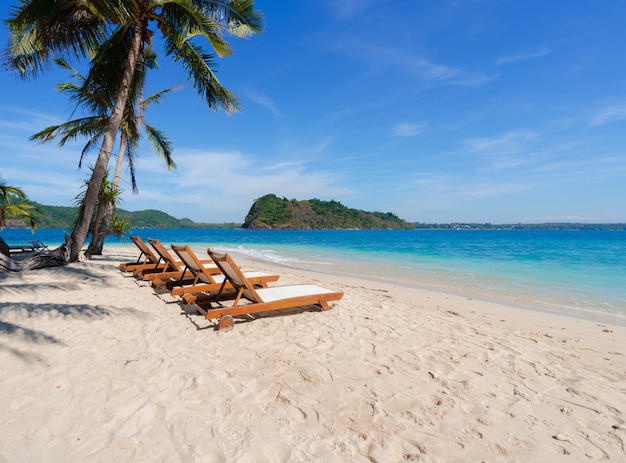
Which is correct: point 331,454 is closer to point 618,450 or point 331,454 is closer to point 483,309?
point 618,450

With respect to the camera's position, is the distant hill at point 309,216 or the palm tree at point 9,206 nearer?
the palm tree at point 9,206

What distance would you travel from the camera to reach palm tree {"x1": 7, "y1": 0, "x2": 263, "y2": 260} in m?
7.63

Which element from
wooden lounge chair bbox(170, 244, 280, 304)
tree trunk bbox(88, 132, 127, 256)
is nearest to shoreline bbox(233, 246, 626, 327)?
wooden lounge chair bbox(170, 244, 280, 304)

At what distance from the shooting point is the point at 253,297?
4.73 meters

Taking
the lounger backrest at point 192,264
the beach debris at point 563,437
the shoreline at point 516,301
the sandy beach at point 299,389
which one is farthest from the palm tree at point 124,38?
the beach debris at point 563,437

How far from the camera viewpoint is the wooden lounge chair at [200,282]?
529 centimetres

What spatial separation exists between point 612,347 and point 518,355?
5.88ft

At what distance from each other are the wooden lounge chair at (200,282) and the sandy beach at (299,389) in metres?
0.48

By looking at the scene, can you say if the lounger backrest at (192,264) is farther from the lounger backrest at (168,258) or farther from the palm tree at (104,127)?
the palm tree at (104,127)

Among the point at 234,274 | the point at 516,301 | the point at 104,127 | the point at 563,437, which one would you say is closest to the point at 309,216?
the point at 104,127

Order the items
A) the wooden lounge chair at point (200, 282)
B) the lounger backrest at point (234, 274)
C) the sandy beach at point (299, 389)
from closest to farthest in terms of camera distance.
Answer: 1. the sandy beach at point (299, 389)
2. the lounger backrest at point (234, 274)
3. the wooden lounge chair at point (200, 282)

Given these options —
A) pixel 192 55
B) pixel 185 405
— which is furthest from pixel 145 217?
pixel 185 405

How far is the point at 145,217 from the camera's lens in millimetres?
118250

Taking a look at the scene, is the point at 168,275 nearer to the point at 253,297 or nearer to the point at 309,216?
the point at 253,297
